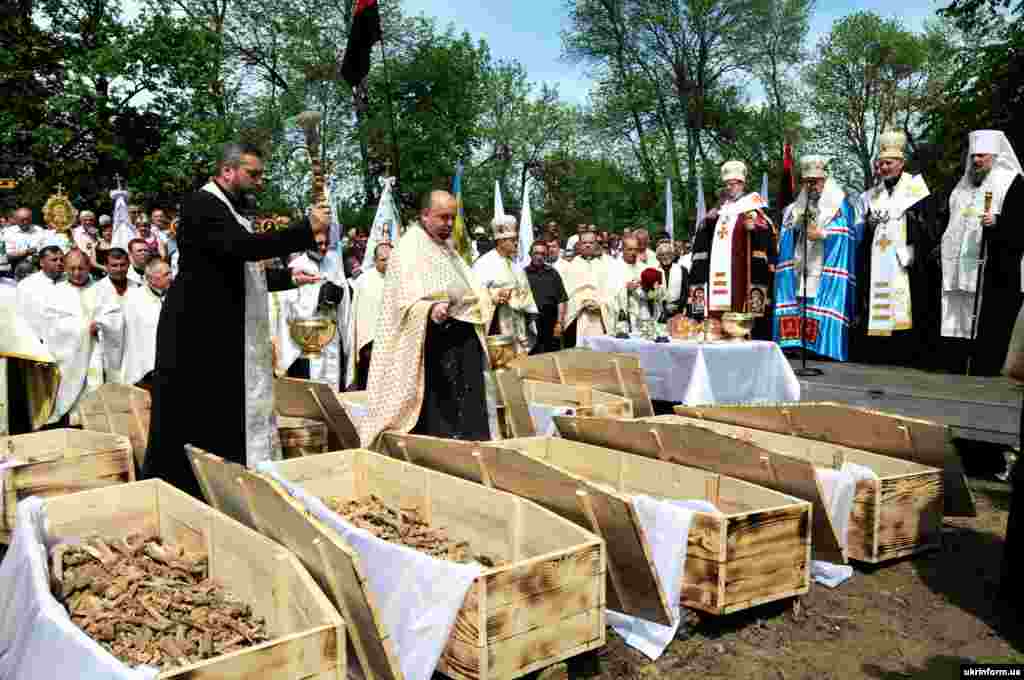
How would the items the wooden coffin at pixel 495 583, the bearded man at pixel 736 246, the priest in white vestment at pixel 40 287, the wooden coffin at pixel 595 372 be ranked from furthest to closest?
the bearded man at pixel 736 246 < the priest in white vestment at pixel 40 287 < the wooden coffin at pixel 595 372 < the wooden coffin at pixel 495 583

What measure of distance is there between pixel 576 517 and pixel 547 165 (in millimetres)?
30523

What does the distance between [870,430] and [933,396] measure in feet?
5.79

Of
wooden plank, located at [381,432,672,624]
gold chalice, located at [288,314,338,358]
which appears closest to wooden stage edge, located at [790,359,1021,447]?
wooden plank, located at [381,432,672,624]

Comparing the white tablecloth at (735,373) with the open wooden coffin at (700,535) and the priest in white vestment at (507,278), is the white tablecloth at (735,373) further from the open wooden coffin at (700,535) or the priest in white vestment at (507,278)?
the open wooden coffin at (700,535)

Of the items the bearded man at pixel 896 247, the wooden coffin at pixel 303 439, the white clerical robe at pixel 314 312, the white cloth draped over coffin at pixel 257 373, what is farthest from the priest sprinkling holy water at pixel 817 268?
the white cloth draped over coffin at pixel 257 373

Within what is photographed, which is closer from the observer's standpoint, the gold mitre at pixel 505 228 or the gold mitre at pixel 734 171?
the gold mitre at pixel 734 171

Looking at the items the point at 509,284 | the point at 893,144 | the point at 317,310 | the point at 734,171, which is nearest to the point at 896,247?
the point at 893,144

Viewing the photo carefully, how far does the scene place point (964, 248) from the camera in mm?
8141

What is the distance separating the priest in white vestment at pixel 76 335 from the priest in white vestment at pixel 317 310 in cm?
208

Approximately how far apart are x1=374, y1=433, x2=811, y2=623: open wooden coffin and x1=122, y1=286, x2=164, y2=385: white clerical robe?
4045mm

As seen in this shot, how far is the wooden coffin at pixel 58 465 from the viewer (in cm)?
484

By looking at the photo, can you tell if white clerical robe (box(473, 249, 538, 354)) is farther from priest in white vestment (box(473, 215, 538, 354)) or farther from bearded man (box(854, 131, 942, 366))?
bearded man (box(854, 131, 942, 366))

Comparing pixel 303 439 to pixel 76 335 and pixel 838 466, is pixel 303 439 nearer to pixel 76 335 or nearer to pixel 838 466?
pixel 76 335

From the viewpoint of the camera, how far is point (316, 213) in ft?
14.4
